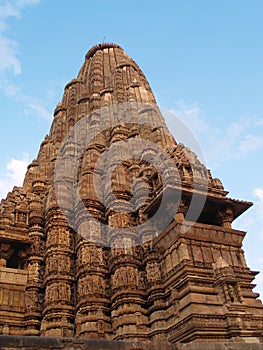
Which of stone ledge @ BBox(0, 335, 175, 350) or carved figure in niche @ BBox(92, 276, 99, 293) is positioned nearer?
stone ledge @ BBox(0, 335, 175, 350)

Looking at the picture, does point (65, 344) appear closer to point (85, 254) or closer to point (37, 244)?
point (85, 254)

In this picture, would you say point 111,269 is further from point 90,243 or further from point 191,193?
point 191,193

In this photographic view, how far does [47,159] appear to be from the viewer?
3158cm

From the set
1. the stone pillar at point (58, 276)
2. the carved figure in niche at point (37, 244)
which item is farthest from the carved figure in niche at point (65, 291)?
the carved figure in niche at point (37, 244)

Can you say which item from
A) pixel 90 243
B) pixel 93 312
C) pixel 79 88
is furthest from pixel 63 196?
pixel 79 88

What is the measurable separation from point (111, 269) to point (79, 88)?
21985mm

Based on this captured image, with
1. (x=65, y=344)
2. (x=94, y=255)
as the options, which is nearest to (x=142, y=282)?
(x=94, y=255)

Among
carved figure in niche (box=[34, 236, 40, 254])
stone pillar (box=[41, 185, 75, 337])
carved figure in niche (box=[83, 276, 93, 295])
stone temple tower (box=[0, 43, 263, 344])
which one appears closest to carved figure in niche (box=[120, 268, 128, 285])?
stone temple tower (box=[0, 43, 263, 344])

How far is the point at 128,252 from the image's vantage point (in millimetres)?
19953

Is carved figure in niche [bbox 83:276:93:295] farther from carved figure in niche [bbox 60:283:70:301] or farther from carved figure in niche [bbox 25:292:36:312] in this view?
carved figure in niche [bbox 25:292:36:312]

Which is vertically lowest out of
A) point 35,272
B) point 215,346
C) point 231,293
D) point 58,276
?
point 215,346

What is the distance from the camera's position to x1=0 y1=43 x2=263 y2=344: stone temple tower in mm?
16141

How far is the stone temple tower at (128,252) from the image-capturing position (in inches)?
635

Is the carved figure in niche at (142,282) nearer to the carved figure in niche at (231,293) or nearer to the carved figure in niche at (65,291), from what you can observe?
the carved figure in niche at (65,291)
